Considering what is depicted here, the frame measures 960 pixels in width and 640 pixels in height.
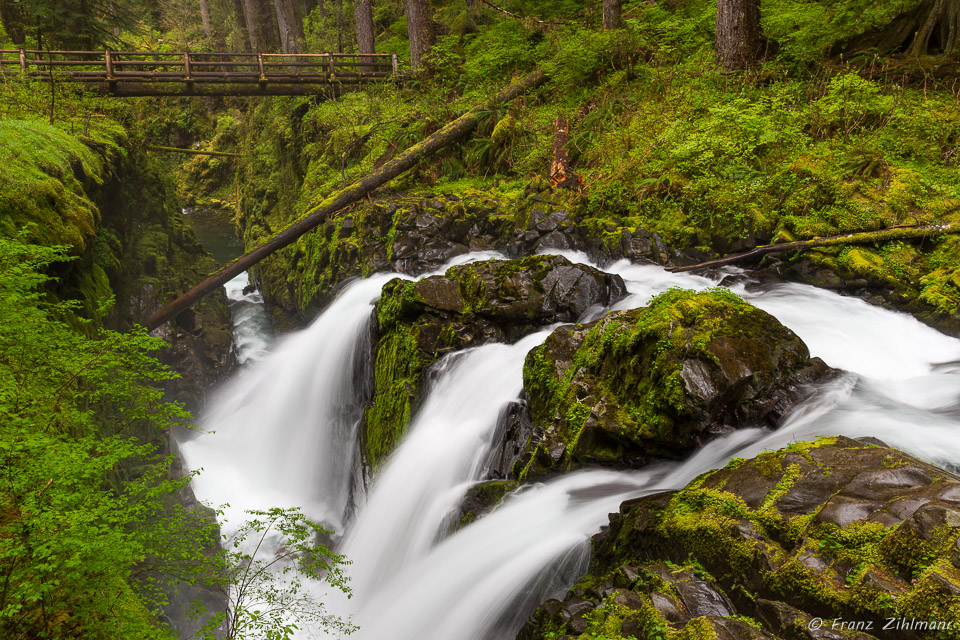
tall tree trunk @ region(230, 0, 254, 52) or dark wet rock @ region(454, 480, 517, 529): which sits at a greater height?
tall tree trunk @ region(230, 0, 254, 52)

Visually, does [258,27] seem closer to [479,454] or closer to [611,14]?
[611,14]

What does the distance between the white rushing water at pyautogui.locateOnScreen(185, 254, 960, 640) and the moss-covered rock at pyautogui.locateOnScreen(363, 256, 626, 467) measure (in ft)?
1.01

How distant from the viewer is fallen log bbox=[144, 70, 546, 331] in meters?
11.4

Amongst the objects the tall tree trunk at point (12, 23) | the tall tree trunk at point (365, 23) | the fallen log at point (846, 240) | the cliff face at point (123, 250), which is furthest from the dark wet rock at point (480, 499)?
the tall tree trunk at point (12, 23)

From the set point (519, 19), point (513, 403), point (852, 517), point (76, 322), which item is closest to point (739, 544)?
point (852, 517)

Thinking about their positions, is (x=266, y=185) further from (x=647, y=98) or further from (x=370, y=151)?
(x=647, y=98)

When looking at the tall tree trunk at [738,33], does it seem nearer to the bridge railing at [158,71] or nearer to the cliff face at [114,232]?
the bridge railing at [158,71]

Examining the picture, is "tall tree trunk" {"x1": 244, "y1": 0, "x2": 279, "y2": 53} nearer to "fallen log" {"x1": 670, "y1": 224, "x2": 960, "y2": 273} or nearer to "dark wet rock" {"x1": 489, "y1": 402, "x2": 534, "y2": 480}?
"fallen log" {"x1": 670, "y1": 224, "x2": 960, "y2": 273}

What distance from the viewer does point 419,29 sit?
1570cm

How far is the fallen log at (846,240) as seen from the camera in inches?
275

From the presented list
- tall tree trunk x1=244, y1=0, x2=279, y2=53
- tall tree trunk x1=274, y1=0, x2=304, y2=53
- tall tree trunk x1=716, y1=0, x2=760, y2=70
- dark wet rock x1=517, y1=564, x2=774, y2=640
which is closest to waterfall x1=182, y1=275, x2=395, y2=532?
dark wet rock x1=517, y1=564, x2=774, y2=640

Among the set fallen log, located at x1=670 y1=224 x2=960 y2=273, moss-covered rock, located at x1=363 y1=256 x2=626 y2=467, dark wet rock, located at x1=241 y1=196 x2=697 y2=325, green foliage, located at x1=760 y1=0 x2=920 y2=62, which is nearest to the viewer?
fallen log, located at x1=670 y1=224 x2=960 y2=273

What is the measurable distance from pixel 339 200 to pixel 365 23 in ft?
28.5

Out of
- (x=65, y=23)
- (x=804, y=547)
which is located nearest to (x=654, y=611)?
(x=804, y=547)
